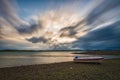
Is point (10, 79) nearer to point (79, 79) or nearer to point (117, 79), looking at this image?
point (79, 79)

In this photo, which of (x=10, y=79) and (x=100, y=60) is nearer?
(x=10, y=79)

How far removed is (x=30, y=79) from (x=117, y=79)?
9239 mm

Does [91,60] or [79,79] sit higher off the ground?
[91,60]

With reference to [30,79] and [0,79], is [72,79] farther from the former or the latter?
[0,79]

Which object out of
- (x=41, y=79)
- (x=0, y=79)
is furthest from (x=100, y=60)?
(x=0, y=79)

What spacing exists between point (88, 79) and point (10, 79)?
8.57 m

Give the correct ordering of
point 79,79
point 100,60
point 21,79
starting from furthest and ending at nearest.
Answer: point 100,60
point 21,79
point 79,79

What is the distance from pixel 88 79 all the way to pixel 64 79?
98.6 inches

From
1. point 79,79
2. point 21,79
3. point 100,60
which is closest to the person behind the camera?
point 79,79

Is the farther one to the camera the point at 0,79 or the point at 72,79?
the point at 0,79

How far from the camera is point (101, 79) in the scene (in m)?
14.2

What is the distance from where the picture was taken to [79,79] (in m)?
14.1

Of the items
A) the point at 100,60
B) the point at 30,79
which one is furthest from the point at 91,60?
the point at 30,79

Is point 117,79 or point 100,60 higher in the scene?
point 100,60
